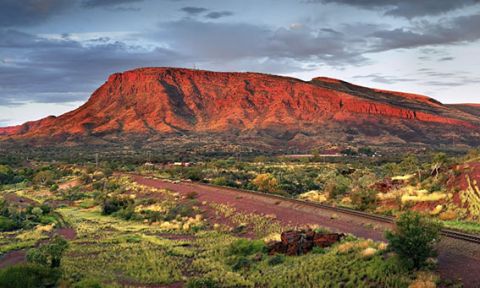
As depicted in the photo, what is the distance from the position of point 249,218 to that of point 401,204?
9.89 m

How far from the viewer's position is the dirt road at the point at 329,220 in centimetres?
1480

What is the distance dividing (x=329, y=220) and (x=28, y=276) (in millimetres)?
15771

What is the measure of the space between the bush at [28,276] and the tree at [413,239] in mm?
12790

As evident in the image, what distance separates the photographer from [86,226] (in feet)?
117

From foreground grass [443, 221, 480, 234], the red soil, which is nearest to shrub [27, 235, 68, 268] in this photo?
the red soil

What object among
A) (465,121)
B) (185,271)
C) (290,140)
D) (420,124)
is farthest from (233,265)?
(465,121)

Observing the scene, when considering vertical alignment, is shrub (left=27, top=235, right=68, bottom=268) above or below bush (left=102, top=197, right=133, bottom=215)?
above

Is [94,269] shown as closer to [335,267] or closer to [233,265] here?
[233,265]

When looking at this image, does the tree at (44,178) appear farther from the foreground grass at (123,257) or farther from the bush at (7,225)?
the foreground grass at (123,257)

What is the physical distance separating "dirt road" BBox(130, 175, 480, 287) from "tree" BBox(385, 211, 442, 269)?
25.7 inches

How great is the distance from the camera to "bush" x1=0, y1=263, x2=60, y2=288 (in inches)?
675

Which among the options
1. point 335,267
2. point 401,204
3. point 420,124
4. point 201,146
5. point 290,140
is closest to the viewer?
point 335,267

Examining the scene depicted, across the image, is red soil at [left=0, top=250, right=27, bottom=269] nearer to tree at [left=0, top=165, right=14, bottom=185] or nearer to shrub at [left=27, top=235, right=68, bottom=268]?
shrub at [left=27, top=235, right=68, bottom=268]

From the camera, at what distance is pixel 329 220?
88.9ft
